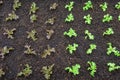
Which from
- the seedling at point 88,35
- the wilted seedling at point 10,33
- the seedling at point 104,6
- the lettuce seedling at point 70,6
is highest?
the lettuce seedling at point 70,6

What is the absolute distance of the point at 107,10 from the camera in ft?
15.9

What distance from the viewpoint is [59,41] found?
4.58 metres

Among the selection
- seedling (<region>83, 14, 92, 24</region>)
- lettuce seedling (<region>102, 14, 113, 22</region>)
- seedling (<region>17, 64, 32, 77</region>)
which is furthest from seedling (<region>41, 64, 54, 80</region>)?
lettuce seedling (<region>102, 14, 113, 22</region>)

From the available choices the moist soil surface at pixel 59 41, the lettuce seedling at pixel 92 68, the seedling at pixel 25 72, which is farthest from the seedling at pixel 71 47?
the seedling at pixel 25 72

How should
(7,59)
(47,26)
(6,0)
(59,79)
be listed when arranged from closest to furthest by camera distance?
(59,79), (7,59), (47,26), (6,0)

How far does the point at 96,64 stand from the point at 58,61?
56 cm

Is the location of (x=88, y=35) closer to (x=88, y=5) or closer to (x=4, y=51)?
(x=88, y=5)

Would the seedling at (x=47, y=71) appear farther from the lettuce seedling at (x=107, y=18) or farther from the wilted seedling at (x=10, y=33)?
the lettuce seedling at (x=107, y=18)

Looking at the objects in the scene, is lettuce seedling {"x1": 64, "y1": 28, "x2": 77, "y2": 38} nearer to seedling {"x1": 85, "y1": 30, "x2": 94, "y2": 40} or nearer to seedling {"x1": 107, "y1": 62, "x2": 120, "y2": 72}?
seedling {"x1": 85, "y1": 30, "x2": 94, "y2": 40}

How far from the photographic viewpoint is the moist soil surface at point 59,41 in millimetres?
4230

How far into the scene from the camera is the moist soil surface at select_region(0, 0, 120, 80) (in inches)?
167

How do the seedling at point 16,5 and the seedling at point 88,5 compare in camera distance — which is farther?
the seedling at point 16,5

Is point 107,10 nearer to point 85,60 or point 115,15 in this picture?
point 115,15

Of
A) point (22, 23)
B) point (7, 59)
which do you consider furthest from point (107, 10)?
point (7, 59)
